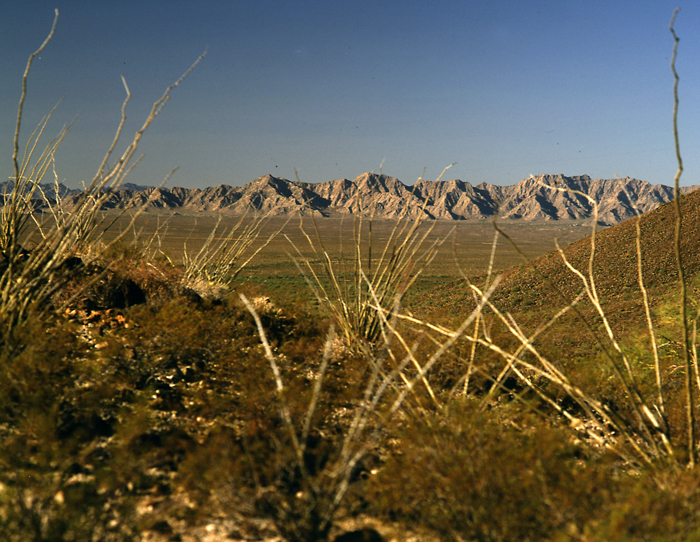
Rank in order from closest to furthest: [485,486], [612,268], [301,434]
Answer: [485,486]
[301,434]
[612,268]

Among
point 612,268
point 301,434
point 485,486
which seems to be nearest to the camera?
point 485,486

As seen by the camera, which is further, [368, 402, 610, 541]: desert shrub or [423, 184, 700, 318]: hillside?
[423, 184, 700, 318]: hillside

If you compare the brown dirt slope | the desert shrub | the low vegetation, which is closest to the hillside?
the brown dirt slope

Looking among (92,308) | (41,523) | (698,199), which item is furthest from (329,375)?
(698,199)

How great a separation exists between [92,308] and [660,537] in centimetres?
563

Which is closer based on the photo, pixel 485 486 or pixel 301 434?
pixel 485 486

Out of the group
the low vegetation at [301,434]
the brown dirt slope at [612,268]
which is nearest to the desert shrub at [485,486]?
the low vegetation at [301,434]

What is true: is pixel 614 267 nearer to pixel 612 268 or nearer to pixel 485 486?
pixel 612 268

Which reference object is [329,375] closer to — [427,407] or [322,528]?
[427,407]

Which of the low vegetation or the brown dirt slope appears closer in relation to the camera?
the low vegetation

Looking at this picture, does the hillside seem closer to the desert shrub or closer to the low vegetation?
the low vegetation

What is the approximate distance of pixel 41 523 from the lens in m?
1.93

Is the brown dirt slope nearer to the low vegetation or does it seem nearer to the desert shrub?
the low vegetation

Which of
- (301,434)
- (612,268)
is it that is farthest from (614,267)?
(301,434)
